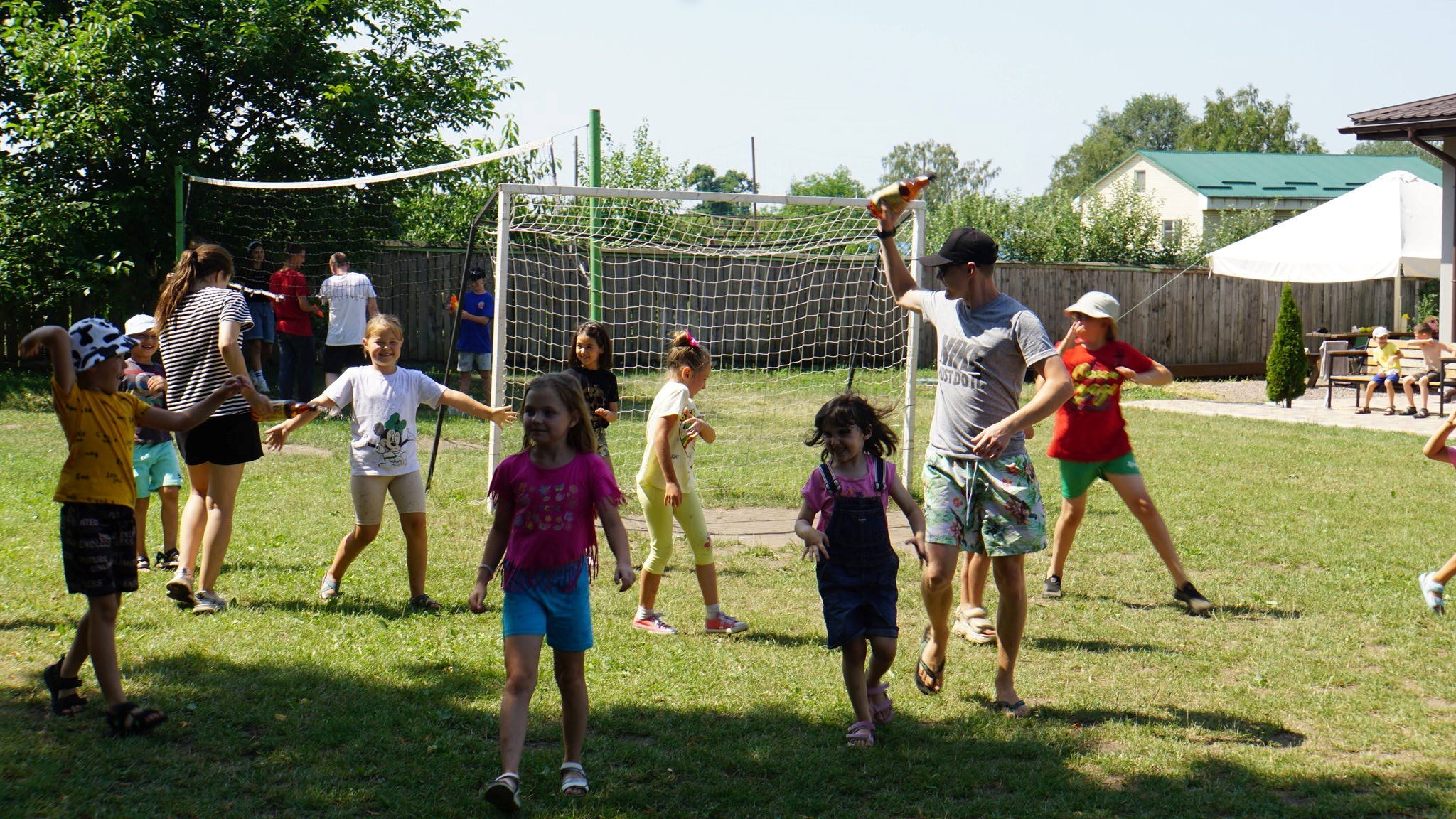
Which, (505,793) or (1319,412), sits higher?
(1319,412)

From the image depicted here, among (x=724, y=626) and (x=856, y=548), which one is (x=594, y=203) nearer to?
(x=724, y=626)

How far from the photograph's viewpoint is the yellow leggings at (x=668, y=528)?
5527 mm

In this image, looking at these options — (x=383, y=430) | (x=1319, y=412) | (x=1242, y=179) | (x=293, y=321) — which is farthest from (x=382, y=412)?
(x=1242, y=179)

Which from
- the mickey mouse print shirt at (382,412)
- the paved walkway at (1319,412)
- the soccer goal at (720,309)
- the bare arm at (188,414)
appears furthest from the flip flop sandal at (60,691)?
the paved walkway at (1319,412)

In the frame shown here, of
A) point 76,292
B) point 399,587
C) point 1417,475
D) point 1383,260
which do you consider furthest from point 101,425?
point 1383,260

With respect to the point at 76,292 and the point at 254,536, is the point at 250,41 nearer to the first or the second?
the point at 76,292

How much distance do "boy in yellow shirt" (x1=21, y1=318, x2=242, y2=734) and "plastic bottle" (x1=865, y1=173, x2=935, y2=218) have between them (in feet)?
8.37

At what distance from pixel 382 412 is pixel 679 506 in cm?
151

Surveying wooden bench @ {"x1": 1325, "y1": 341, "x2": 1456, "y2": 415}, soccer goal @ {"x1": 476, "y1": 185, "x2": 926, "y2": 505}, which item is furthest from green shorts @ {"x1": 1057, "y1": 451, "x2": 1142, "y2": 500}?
wooden bench @ {"x1": 1325, "y1": 341, "x2": 1456, "y2": 415}

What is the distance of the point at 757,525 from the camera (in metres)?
8.36

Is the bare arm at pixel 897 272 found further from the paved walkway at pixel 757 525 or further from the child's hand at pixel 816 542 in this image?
the paved walkway at pixel 757 525

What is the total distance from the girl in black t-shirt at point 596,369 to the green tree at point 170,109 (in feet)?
32.9

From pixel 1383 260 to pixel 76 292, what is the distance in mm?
17233

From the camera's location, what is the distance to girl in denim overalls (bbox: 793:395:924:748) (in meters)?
4.18
